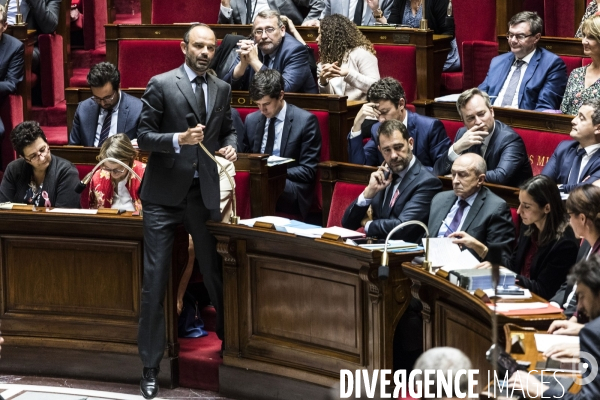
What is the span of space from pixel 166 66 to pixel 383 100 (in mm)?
1618

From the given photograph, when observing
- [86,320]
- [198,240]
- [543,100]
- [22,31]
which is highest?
[22,31]

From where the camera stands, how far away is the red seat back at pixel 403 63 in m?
4.96

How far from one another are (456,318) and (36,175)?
189 cm

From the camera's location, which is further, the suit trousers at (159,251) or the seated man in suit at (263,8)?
the seated man in suit at (263,8)

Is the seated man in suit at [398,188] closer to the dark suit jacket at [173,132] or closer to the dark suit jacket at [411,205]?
the dark suit jacket at [411,205]

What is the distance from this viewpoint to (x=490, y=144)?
391 cm

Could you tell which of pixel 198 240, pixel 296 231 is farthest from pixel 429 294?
pixel 198 240

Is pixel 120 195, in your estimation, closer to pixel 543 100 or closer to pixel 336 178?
pixel 336 178

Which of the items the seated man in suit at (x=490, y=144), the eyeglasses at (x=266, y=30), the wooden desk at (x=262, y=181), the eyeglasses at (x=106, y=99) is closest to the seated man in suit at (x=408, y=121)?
the seated man in suit at (x=490, y=144)

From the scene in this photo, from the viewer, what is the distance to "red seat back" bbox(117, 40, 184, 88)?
5.35m

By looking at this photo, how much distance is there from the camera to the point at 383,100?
4090 mm

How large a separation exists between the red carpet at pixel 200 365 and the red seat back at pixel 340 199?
614mm

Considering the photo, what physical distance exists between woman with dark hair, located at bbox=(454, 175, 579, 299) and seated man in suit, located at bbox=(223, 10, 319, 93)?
5.67ft

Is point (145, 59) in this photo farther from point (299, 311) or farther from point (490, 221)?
point (490, 221)
